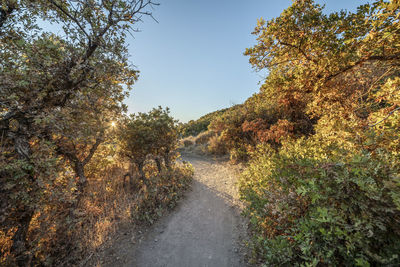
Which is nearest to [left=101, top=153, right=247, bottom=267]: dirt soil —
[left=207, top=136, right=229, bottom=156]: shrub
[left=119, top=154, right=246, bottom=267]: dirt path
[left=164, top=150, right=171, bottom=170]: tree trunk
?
[left=119, top=154, right=246, bottom=267]: dirt path

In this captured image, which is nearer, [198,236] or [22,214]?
[22,214]

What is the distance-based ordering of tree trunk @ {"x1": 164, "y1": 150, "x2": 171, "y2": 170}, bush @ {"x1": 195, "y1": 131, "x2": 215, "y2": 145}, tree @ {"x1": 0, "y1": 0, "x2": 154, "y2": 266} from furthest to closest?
bush @ {"x1": 195, "y1": 131, "x2": 215, "y2": 145}
tree trunk @ {"x1": 164, "y1": 150, "x2": 171, "y2": 170}
tree @ {"x1": 0, "y1": 0, "x2": 154, "y2": 266}

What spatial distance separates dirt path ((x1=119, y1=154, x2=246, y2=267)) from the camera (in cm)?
338

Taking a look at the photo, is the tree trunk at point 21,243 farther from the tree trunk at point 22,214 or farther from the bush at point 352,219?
the bush at point 352,219

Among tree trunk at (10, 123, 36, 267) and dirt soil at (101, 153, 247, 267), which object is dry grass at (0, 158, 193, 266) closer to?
tree trunk at (10, 123, 36, 267)

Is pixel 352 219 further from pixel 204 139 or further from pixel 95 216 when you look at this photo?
pixel 204 139

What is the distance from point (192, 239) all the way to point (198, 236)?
0.62ft

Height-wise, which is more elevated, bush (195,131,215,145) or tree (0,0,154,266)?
tree (0,0,154,266)

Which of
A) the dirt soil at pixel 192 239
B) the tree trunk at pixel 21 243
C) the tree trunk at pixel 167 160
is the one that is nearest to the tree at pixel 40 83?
the tree trunk at pixel 21 243

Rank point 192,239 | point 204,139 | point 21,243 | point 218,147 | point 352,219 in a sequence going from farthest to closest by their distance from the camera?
point 204,139 < point 218,147 < point 192,239 < point 21,243 < point 352,219

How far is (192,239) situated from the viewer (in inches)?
157

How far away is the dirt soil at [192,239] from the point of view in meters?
3.38

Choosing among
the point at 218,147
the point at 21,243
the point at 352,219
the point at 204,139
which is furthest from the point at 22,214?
the point at 204,139

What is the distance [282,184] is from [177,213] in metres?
3.72
